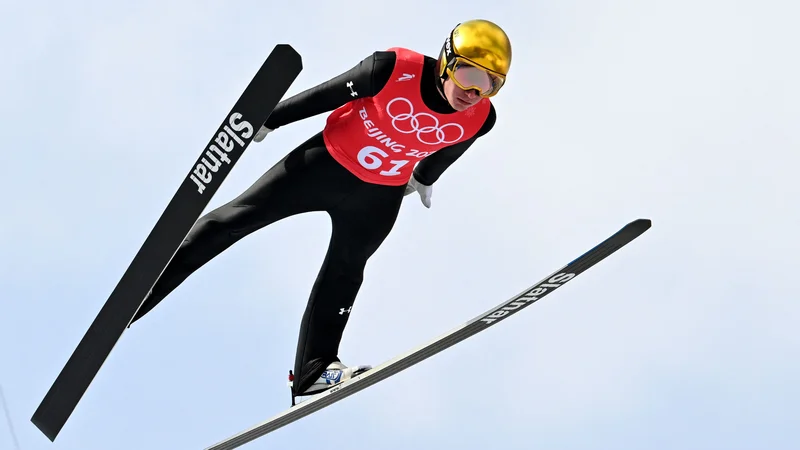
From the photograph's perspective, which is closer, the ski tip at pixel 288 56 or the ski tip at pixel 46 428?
the ski tip at pixel 288 56

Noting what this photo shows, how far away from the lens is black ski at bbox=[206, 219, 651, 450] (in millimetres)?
6383

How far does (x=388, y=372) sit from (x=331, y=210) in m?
0.93

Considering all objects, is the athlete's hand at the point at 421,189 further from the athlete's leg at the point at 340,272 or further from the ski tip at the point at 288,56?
the ski tip at the point at 288,56

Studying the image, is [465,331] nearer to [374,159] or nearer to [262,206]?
[374,159]

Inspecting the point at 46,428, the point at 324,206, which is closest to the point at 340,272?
the point at 324,206

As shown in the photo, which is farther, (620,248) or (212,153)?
(620,248)

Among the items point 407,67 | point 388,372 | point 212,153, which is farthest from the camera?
point 388,372

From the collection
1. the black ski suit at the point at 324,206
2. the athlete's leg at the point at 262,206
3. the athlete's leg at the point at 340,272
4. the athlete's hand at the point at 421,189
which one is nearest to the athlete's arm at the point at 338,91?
the black ski suit at the point at 324,206

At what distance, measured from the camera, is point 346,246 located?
675 centimetres

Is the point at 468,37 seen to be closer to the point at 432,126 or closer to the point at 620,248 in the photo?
the point at 432,126

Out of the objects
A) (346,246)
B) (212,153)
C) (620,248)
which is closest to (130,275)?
(212,153)

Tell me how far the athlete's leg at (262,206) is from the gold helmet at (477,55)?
0.90 meters

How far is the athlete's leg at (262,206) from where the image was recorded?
6.51 m

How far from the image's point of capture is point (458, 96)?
20.2ft
